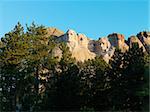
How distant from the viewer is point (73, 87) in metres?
41.0

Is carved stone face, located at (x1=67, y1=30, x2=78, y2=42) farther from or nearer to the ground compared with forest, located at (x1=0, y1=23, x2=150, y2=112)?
farther from the ground

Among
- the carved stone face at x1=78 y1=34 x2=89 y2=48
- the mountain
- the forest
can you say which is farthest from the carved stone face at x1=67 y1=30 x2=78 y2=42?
the forest

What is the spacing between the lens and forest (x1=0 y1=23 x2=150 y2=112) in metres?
37.9

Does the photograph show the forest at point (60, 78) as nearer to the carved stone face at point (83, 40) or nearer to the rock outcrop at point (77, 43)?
the rock outcrop at point (77, 43)

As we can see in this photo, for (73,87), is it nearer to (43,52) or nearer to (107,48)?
(43,52)

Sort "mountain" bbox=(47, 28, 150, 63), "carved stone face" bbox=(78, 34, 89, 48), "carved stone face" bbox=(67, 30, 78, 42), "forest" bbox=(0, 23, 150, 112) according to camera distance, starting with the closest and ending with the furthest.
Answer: "forest" bbox=(0, 23, 150, 112)
"mountain" bbox=(47, 28, 150, 63)
"carved stone face" bbox=(67, 30, 78, 42)
"carved stone face" bbox=(78, 34, 89, 48)

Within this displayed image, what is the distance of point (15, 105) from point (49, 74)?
546 cm

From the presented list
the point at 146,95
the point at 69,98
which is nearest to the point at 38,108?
the point at 69,98

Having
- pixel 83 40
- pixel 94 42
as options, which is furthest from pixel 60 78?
pixel 83 40

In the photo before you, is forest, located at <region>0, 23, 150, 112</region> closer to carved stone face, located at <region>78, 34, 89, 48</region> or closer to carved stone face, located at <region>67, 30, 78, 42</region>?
carved stone face, located at <region>67, 30, 78, 42</region>

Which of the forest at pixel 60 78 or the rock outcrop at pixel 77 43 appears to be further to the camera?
the rock outcrop at pixel 77 43

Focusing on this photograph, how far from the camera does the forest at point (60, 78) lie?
37875mm

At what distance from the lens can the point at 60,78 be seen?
42.2 metres

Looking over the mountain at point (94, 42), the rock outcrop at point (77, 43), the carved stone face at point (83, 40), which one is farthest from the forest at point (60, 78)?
the carved stone face at point (83, 40)
